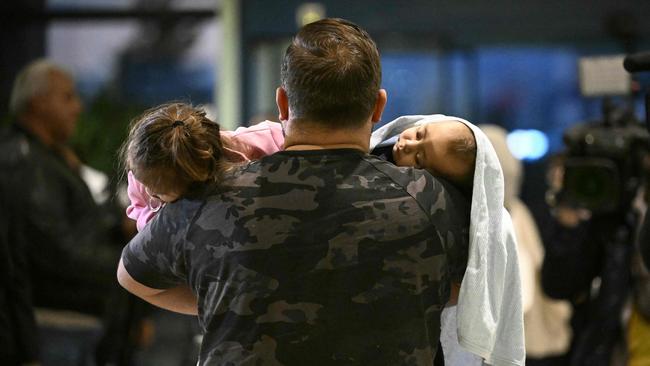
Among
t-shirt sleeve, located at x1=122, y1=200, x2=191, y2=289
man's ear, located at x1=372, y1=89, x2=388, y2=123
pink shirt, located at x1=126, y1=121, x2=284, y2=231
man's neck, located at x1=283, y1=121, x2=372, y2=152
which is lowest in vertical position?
t-shirt sleeve, located at x1=122, y1=200, x2=191, y2=289

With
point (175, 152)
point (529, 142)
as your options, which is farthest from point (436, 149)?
point (529, 142)

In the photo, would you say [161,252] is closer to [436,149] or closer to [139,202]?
[139,202]

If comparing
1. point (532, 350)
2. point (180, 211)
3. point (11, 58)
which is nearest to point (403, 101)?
point (11, 58)

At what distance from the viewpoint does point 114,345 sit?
3.89 meters

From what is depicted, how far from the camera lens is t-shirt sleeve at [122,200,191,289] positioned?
1639 mm

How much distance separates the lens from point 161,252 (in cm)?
165

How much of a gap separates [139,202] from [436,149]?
50 cm

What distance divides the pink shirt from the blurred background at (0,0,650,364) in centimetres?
500

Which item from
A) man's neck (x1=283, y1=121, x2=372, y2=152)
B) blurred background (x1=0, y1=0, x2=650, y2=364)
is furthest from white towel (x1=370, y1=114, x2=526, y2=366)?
blurred background (x1=0, y1=0, x2=650, y2=364)

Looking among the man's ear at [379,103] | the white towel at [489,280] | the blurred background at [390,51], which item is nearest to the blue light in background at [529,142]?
the blurred background at [390,51]

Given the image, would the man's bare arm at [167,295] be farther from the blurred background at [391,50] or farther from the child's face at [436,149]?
the blurred background at [391,50]

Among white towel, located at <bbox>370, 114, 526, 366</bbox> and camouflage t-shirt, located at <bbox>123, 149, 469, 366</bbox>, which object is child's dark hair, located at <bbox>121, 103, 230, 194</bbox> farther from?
white towel, located at <bbox>370, 114, 526, 366</bbox>

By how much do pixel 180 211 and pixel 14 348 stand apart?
1.83 m

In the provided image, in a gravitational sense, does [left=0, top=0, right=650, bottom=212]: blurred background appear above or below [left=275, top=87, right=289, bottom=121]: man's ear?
below
